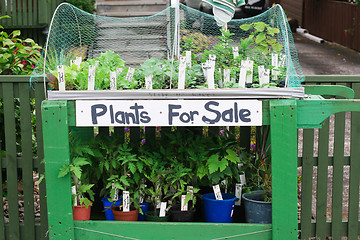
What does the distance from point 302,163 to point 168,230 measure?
1288 millimetres

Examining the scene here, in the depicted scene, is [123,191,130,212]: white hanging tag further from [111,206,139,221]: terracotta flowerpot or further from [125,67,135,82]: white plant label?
[125,67,135,82]: white plant label

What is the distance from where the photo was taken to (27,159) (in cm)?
420

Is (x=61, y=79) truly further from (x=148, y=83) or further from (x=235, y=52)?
(x=235, y=52)

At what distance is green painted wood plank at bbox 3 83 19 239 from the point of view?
13.5ft

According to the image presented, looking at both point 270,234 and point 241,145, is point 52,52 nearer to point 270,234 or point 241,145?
point 241,145

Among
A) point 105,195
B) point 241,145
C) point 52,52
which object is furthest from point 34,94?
point 241,145

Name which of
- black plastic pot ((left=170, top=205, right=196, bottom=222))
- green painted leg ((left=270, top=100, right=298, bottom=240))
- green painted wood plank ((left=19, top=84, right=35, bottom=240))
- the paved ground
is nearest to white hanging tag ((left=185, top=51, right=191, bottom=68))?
green painted leg ((left=270, top=100, right=298, bottom=240))

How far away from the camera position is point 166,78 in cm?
364

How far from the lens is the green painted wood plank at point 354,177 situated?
13.6 ft

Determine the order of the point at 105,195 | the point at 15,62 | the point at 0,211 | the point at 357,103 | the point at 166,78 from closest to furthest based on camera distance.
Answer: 1. the point at 357,103
2. the point at 166,78
3. the point at 105,195
4. the point at 0,211
5. the point at 15,62

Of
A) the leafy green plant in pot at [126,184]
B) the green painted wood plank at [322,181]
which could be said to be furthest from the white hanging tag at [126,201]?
the green painted wood plank at [322,181]

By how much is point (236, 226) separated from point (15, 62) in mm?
2386

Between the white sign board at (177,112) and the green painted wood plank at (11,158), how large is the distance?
107 centimetres

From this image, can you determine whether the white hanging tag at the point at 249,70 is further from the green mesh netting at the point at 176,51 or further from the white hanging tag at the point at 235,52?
the white hanging tag at the point at 235,52
